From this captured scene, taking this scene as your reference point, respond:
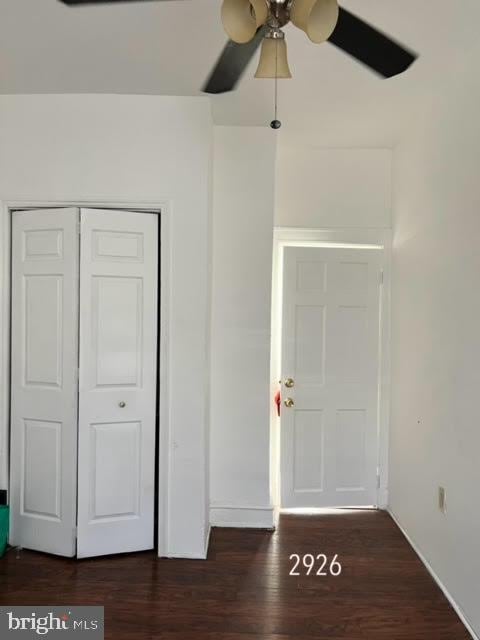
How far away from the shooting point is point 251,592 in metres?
2.30

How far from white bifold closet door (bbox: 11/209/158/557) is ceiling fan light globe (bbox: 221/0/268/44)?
1.43m

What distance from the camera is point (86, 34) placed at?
2.02 m

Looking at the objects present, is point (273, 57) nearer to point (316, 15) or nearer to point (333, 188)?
point (316, 15)

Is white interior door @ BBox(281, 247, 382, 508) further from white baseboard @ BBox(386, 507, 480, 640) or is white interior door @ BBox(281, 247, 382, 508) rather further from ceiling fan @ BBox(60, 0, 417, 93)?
ceiling fan @ BBox(60, 0, 417, 93)

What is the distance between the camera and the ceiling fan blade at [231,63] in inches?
67.9

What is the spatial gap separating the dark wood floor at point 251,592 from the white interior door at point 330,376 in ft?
1.72

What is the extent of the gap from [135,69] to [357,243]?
1934mm

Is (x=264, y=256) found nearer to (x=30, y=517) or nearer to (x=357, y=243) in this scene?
(x=357, y=243)

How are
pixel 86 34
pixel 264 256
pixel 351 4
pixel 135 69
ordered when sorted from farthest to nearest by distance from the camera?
pixel 264 256, pixel 135 69, pixel 86 34, pixel 351 4

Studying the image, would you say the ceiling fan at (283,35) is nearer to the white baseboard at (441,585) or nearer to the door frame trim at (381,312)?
the door frame trim at (381,312)

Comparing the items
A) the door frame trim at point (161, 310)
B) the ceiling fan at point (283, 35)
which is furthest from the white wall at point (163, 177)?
the ceiling fan at point (283, 35)

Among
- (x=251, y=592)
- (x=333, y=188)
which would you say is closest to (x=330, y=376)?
(x=333, y=188)

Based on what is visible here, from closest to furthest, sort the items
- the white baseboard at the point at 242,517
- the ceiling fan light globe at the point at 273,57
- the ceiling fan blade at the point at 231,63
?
the ceiling fan light globe at the point at 273,57 < the ceiling fan blade at the point at 231,63 < the white baseboard at the point at 242,517

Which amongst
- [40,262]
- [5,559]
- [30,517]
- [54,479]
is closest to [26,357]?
[40,262]
